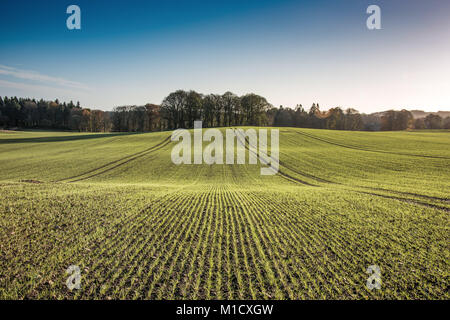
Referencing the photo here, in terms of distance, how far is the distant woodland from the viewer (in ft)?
315

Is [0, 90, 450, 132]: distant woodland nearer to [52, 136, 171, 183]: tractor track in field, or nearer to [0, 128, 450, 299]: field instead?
[52, 136, 171, 183]: tractor track in field

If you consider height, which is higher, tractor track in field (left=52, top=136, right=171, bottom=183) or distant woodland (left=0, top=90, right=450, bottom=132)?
distant woodland (left=0, top=90, right=450, bottom=132)

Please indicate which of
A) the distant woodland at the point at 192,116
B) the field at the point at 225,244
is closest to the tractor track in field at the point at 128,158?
the field at the point at 225,244

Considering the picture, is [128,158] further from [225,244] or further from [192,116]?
[192,116]

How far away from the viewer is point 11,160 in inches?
1433

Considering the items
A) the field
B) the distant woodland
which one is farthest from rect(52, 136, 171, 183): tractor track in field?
the distant woodland

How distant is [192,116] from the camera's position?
9612 cm

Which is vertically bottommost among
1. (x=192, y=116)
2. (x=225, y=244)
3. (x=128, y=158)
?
(x=225, y=244)

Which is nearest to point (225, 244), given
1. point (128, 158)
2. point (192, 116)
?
point (128, 158)

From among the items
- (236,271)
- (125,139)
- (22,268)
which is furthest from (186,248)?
(125,139)

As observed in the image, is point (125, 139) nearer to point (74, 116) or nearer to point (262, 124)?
point (262, 124)

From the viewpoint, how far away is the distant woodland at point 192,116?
96125 mm
